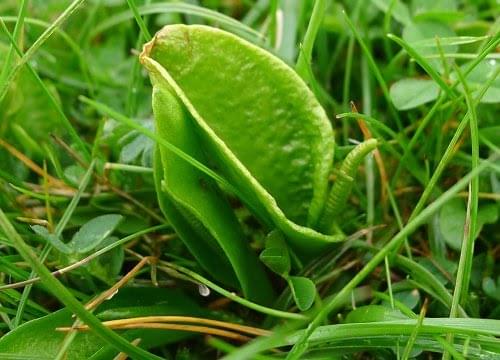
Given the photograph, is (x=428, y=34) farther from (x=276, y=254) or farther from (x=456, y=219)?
(x=276, y=254)

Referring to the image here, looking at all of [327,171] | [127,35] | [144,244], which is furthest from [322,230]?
[127,35]

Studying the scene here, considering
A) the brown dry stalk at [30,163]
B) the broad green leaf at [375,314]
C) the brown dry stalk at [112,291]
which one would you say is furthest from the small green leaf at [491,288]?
the brown dry stalk at [30,163]

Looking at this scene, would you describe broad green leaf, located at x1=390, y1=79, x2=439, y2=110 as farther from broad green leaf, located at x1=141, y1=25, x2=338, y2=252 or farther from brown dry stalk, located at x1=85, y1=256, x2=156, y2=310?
brown dry stalk, located at x1=85, y1=256, x2=156, y2=310

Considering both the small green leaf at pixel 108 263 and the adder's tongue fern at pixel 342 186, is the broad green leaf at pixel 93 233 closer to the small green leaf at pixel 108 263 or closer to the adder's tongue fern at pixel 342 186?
the small green leaf at pixel 108 263

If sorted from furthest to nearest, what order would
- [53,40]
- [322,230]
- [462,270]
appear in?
[53,40] → [322,230] → [462,270]

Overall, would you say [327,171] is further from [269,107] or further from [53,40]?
[53,40]

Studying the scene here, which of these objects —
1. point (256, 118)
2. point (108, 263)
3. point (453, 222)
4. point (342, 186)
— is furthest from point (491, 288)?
point (108, 263)
